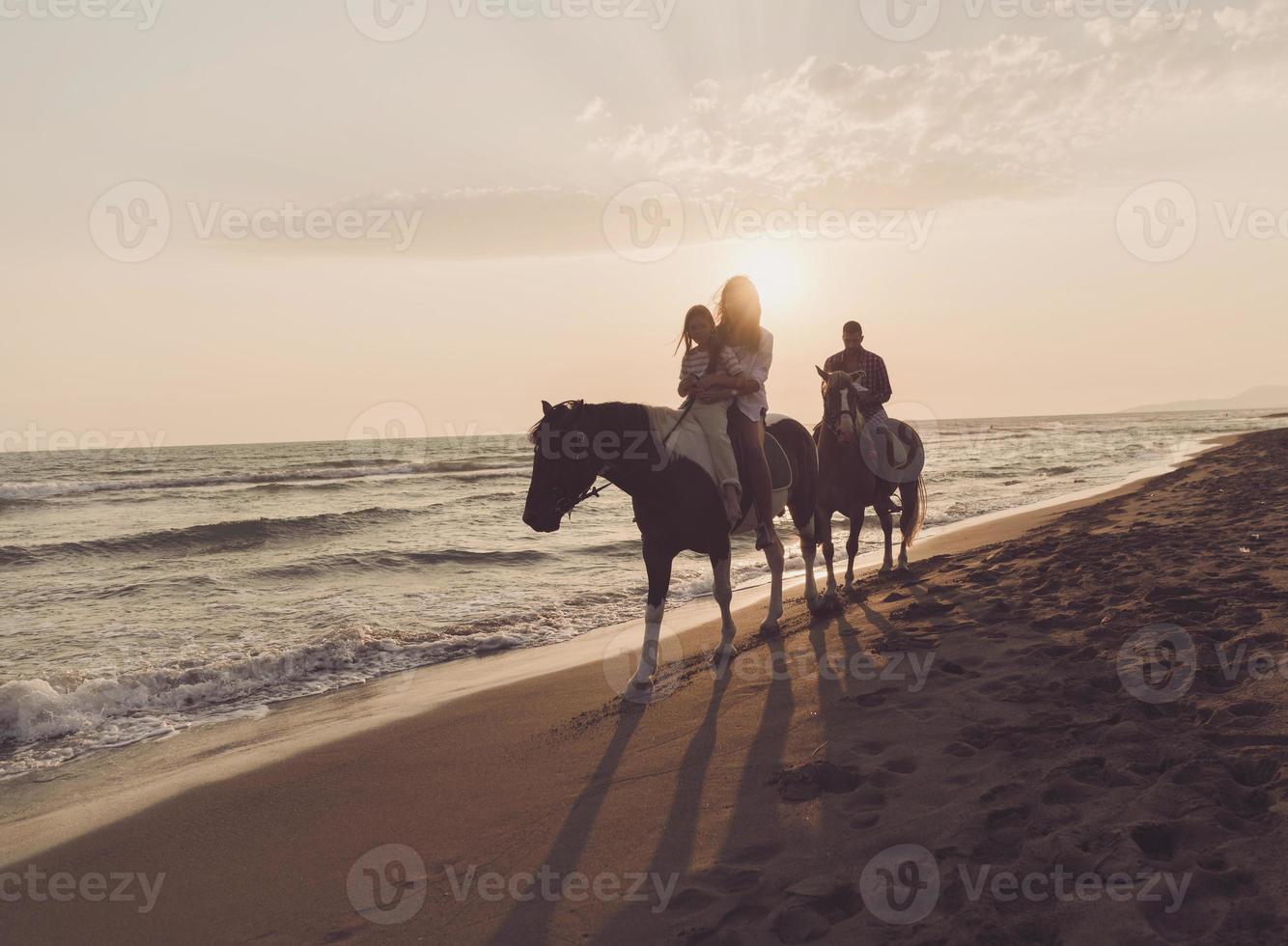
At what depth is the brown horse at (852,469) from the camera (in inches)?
347

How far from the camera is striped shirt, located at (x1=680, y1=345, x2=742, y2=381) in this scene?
6.62 metres

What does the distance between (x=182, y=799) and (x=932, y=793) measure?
4.55 m

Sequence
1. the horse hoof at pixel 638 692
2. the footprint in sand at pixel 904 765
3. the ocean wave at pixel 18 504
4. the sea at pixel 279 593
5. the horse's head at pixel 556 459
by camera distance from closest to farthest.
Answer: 1. the footprint in sand at pixel 904 765
2. the horse's head at pixel 556 459
3. the horse hoof at pixel 638 692
4. the sea at pixel 279 593
5. the ocean wave at pixel 18 504

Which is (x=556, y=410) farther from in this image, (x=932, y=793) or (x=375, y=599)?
(x=375, y=599)

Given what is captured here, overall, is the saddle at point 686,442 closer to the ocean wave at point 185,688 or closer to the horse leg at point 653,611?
the horse leg at point 653,611

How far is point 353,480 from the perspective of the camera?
1565 inches

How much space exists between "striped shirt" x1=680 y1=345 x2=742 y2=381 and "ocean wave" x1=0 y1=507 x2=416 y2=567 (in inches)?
606

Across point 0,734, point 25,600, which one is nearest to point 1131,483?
point 0,734

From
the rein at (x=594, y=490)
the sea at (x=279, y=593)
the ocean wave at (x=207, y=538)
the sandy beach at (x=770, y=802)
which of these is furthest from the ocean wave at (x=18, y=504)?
the rein at (x=594, y=490)

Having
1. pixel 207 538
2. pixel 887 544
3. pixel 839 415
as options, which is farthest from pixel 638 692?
pixel 207 538

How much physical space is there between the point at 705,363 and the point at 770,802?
3882 mm

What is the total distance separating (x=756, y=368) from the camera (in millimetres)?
6766

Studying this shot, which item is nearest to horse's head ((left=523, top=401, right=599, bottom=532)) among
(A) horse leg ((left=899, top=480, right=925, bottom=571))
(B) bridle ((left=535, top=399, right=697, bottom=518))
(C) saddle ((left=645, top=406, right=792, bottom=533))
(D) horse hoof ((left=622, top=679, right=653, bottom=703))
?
(B) bridle ((left=535, top=399, right=697, bottom=518))

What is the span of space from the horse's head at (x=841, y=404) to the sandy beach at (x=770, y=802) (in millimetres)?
2629
